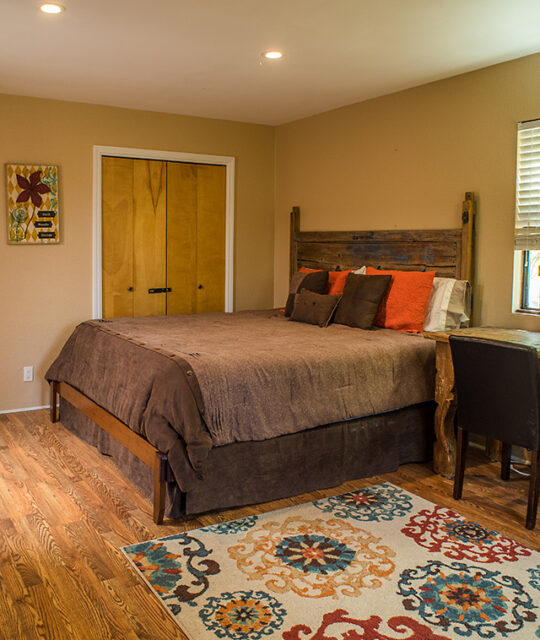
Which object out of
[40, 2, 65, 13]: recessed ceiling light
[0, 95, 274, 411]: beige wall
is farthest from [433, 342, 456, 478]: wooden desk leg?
[0, 95, 274, 411]: beige wall

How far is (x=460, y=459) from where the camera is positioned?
318cm

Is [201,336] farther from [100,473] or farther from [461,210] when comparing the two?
[461,210]

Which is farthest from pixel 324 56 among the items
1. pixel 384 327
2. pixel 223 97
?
pixel 384 327

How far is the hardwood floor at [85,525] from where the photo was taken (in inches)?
86.4

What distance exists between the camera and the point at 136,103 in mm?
4992

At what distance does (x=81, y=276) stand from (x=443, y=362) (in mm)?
3023

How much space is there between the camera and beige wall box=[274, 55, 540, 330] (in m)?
3.88

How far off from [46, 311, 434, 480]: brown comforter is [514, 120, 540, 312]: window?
71 cm

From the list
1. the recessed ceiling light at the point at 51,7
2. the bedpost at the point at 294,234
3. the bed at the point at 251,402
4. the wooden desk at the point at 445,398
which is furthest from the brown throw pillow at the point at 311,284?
the recessed ceiling light at the point at 51,7

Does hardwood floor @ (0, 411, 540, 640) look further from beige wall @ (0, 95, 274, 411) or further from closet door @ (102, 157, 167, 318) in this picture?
closet door @ (102, 157, 167, 318)

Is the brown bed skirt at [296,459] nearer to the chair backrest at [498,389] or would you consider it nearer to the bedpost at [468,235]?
the chair backrest at [498,389]

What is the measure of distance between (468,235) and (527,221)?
0.39 m

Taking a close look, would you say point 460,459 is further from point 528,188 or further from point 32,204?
point 32,204

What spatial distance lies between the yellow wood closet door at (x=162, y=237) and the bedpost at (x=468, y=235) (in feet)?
7.88
